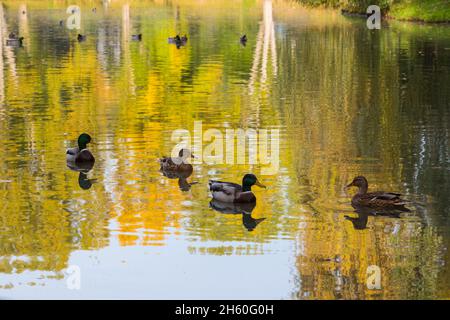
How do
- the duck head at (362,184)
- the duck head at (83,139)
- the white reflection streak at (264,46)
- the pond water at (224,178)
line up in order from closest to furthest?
the pond water at (224,178) < the duck head at (362,184) < the duck head at (83,139) < the white reflection streak at (264,46)

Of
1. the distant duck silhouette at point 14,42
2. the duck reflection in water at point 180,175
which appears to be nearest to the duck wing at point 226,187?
the duck reflection in water at point 180,175

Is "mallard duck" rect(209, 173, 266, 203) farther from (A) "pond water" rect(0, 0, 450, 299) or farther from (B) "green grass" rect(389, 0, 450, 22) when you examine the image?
(B) "green grass" rect(389, 0, 450, 22)

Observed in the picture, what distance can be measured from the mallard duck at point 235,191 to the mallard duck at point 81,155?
17.3 feet

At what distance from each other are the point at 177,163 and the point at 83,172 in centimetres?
248

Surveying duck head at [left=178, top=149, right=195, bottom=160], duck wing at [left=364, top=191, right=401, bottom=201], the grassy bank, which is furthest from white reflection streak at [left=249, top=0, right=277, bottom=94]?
duck wing at [left=364, top=191, right=401, bottom=201]

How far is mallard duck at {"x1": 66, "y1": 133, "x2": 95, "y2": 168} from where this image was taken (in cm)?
2714

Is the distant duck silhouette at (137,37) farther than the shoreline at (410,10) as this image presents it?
No

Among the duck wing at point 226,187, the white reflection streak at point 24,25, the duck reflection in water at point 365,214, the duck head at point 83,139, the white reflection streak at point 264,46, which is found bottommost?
the duck reflection in water at point 365,214

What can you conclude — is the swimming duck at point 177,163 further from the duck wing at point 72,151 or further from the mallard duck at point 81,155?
the duck wing at point 72,151

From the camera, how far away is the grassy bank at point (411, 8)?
79.3m

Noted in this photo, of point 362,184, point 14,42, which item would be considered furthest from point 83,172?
point 14,42

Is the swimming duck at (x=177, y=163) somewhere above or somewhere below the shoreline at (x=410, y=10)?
below

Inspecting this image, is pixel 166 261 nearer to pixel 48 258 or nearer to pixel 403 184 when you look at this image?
pixel 48 258

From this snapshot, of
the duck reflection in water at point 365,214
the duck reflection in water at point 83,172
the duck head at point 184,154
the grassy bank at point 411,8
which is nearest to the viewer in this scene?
the duck reflection in water at point 365,214
